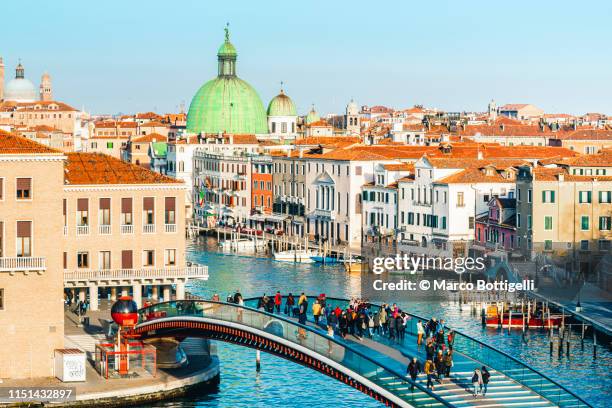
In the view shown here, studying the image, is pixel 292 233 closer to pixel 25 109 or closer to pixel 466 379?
pixel 466 379

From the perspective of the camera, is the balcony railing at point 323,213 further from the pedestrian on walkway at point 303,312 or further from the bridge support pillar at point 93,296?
the pedestrian on walkway at point 303,312

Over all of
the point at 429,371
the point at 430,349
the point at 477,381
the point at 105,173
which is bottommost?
the point at 477,381

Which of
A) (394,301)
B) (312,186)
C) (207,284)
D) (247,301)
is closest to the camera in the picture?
(247,301)

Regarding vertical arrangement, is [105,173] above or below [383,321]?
above

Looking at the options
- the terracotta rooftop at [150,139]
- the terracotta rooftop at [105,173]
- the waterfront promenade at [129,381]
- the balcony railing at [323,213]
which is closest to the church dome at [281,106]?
the terracotta rooftop at [150,139]

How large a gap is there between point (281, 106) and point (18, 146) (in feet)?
248

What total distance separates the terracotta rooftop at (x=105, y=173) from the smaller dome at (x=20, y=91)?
120 meters

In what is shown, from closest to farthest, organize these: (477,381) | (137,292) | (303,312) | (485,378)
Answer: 1. (477,381)
2. (485,378)
3. (303,312)
4. (137,292)

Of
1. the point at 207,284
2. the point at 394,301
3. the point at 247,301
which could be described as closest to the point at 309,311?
the point at 247,301

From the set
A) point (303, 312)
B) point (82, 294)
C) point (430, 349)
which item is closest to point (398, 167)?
point (82, 294)

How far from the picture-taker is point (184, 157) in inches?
3661

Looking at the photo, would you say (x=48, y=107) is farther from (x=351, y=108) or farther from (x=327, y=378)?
(x=327, y=378)

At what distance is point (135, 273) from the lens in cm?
4047

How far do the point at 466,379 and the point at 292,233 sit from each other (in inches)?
1977
